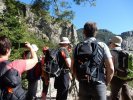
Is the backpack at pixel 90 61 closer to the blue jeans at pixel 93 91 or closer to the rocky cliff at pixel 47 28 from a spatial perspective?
the blue jeans at pixel 93 91

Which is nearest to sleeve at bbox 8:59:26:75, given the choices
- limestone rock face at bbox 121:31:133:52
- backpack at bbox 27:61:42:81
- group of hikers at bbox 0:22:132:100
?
group of hikers at bbox 0:22:132:100

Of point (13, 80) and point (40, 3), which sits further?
point (40, 3)

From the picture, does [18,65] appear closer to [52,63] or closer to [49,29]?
[52,63]

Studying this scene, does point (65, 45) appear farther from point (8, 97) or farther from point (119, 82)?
point (8, 97)

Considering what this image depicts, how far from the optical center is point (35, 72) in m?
7.80

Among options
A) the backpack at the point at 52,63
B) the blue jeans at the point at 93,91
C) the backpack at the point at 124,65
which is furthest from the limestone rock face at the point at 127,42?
the blue jeans at the point at 93,91

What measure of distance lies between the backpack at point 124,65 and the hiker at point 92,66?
1711 millimetres

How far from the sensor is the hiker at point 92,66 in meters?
4.87

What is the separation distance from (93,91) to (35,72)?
10.2ft

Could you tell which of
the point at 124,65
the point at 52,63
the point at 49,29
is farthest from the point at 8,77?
the point at 49,29

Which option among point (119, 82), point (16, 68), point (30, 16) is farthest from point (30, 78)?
point (30, 16)

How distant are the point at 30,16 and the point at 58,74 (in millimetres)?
42246

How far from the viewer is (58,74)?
7.52 meters

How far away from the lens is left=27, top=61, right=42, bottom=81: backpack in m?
7.70
